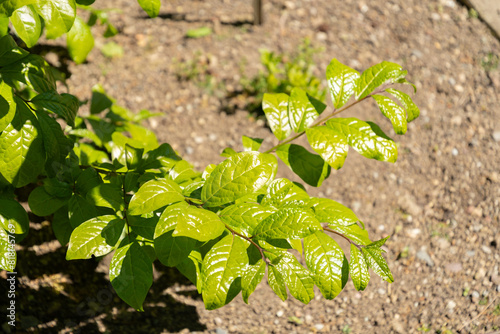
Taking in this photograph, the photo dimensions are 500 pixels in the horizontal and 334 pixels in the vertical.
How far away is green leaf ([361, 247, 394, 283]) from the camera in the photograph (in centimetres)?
111

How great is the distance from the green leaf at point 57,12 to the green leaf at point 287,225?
79 cm

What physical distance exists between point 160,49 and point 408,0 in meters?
2.39

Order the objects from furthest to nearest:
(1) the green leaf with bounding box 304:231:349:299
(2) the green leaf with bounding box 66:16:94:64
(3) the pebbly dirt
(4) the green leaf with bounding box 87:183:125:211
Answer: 1. (3) the pebbly dirt
2. (2) the green leaf with bounding box 66:16:94:64
3. (4) the green leaf with bounding box 87:183:125:211
4. (1) the green leaf with bounding box 304:231:349:299

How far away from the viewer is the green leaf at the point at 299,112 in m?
1.36

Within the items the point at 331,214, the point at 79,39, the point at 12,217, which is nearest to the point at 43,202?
the point at 12,217

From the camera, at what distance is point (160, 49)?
11.4 ft

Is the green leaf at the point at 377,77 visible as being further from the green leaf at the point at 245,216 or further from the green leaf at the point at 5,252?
the green leaf at the point at 5,252

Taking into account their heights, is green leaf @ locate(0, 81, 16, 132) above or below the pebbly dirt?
above

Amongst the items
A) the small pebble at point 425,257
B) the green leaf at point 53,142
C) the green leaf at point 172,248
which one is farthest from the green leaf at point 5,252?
the small pebble at point 425,257

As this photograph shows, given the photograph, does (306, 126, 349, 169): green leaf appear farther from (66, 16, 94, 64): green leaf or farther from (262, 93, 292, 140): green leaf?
(66, 16, 94, 64): green leaf

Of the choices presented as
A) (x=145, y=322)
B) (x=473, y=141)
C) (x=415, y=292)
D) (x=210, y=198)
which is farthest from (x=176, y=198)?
(x=473, y=141)

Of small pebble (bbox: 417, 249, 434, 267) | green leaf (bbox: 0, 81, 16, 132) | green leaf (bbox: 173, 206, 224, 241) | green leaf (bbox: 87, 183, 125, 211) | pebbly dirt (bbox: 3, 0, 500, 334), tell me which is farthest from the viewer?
small pebble (bbox: 417, 249, 434, 267)

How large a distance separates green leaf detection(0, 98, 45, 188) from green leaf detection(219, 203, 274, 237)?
24.3 inches

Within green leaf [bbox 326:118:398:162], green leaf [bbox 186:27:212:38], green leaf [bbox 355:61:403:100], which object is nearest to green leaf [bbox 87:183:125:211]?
green leaf [bbox 326:118:398:162]
